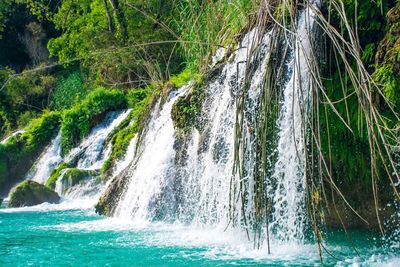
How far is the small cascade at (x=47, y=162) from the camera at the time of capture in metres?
14.3

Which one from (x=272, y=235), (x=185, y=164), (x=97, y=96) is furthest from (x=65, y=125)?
(x=272, y=235)

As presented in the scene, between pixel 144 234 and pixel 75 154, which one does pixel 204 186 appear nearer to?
pixel 144 234

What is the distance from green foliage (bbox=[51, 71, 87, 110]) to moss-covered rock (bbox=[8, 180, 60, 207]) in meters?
9.51

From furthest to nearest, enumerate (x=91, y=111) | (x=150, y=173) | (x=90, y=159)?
(x=91, y=111)
(x=90, y=159)
(x=150, y=173)

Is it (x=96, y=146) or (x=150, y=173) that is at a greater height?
(x=96, y=146)

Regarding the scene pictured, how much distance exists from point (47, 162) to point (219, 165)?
9.24 metres

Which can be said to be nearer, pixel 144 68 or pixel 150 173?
pixel 150 173

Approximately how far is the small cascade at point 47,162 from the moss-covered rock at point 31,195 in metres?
2.70

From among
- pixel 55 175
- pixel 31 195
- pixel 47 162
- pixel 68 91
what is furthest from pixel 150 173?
pixel 68 91

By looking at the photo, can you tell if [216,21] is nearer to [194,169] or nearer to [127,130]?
[194,169]

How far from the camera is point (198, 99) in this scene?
7.48 metres

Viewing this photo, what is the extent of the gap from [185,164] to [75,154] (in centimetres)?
669

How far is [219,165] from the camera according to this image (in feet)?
21.1

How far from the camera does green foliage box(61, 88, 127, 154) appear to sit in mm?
14719
